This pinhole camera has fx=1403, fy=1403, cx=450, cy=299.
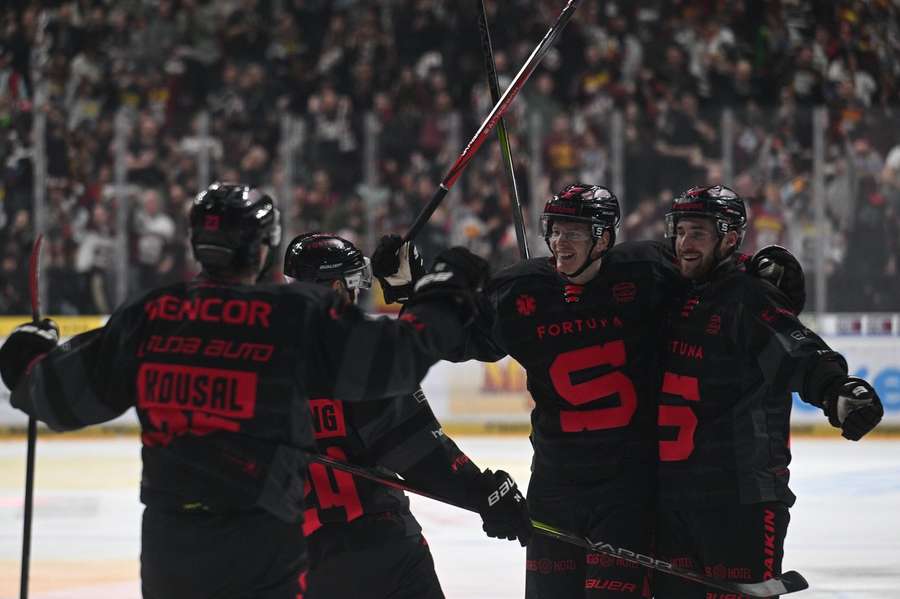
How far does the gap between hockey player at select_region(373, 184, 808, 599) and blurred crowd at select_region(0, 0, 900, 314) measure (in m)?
5.99

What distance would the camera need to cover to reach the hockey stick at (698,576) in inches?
145

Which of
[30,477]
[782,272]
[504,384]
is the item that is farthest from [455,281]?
[504,384]

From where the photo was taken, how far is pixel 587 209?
4.02 m

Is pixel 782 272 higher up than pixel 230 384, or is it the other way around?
pixel 782 272

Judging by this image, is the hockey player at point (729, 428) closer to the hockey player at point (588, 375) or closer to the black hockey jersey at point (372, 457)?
the hockey player at point (588, 375)

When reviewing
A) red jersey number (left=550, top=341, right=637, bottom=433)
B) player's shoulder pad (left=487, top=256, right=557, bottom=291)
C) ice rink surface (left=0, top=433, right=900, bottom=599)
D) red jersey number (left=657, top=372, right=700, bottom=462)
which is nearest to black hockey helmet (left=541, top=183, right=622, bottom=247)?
player's shoulder pad (left=487, top=256, right=557, bottom=291)

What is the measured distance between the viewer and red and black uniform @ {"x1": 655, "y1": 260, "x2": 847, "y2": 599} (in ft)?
12.3

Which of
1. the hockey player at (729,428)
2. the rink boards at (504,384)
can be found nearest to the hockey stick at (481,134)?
the hockey player at (729,428)

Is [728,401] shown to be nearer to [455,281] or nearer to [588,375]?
[588,375]

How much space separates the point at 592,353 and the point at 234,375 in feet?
5.07

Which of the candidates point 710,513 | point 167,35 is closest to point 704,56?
point 167,35

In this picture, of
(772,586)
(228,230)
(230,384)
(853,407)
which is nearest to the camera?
(230,384)

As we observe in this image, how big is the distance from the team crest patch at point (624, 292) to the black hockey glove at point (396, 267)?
57 cm

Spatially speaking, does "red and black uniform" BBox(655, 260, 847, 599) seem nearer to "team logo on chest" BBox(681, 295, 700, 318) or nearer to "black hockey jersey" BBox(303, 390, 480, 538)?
"team logo on chest" BBox(681, 295, 700, 318)
